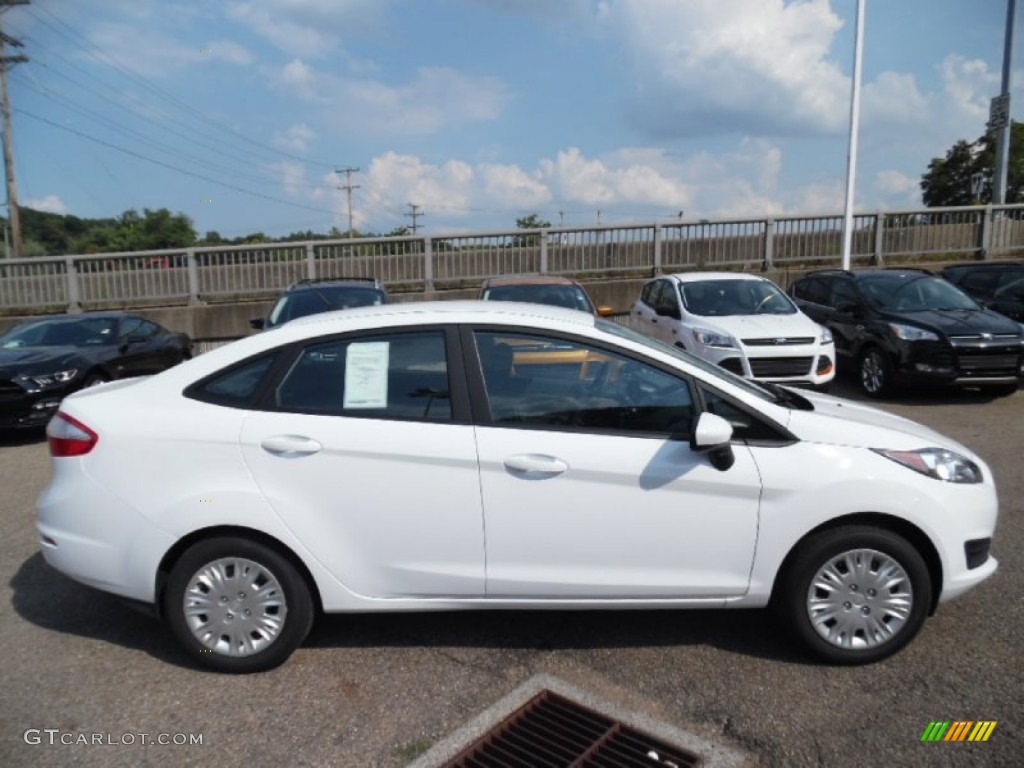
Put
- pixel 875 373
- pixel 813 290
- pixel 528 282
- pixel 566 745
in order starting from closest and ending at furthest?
pixel 566 745
pixel 875 373
pixel 528 282
pixel 813 290

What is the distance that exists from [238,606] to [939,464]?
10.7 feet

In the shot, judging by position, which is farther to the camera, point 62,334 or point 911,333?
point 62,334

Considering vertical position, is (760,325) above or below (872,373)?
above

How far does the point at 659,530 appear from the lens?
129 inches

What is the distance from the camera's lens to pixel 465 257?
1742 cm

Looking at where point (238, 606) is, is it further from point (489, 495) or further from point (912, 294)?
point (912, 294)

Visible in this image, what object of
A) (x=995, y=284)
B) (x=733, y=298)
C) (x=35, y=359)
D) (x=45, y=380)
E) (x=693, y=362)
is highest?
(x=995, y=284)

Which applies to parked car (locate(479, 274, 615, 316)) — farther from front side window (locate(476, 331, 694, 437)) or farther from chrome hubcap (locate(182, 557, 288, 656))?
chrome hubcap (locate(182, 557, 288, 656))

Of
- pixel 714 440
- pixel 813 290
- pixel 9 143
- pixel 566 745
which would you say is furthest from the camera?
pixel 9 143

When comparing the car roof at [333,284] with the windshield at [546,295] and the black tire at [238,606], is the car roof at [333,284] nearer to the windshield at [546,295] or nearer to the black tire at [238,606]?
the windshield at [546,295]

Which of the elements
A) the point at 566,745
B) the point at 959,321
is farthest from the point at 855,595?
the point at 959,321

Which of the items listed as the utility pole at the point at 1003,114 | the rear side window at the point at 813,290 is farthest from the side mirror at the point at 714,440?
the utility pole at the point at 1003,114

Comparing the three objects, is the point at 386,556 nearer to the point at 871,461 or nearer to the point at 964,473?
the point at 871,461

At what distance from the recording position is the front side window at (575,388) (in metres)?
3.35
